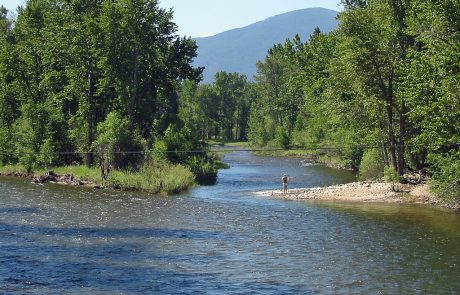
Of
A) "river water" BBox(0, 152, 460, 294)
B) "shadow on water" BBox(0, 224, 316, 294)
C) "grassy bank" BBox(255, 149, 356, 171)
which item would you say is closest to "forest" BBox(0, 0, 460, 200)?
"grassy bank" BBox(255, 149, 356, 171)

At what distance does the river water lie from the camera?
20875 millimetres

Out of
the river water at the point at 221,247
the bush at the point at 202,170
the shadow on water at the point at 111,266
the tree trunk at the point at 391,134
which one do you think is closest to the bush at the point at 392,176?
the tree trunk at the point at 391,134

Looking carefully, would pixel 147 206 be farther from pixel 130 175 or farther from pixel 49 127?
pixel 49 127

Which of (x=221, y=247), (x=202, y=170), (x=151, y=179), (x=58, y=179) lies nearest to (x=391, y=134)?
(x=202, y=170)

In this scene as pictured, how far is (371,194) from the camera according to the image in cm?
4375

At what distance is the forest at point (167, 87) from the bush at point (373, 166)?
109 millimetres

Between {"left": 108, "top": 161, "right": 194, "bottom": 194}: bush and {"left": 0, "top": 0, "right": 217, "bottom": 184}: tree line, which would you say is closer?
{"left": 108, "top": 161, "right": 194, "bottom": 194}: bush

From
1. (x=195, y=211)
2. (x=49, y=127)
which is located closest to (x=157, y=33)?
(x=49, y=127)

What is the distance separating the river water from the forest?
561 centimetres

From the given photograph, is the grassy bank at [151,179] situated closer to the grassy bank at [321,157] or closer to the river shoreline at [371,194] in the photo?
the river shoreline at [371,194]

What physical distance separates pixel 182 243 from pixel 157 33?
37.8m

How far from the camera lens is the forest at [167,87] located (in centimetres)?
3688

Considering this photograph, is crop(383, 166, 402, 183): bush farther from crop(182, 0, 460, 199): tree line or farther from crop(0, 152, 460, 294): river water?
crop(0, 152, 460, 294): river water

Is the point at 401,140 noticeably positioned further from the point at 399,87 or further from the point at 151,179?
the point at 151,179
